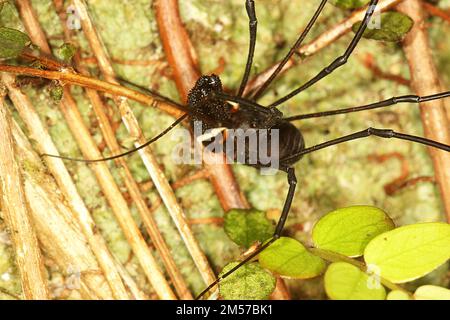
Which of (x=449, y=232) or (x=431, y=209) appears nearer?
(x=449, y=232)

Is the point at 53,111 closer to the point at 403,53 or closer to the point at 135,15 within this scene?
the point at 135,15

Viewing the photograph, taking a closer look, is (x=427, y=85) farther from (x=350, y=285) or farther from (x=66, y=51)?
(x=66, y=51)

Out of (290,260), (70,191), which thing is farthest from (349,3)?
(70,191)

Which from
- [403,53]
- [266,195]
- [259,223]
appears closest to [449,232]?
[259,223]

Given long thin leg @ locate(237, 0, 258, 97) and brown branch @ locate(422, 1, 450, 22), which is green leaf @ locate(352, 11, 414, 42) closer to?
brown branch @ locate(422, 1, 450, 22)

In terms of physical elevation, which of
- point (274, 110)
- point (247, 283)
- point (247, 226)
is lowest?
point (247, 283)
